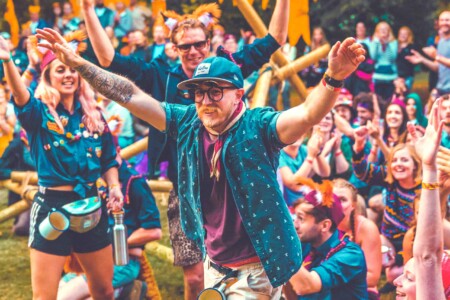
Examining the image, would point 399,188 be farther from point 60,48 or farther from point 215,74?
point 60,48

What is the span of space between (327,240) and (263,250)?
4.28 ft

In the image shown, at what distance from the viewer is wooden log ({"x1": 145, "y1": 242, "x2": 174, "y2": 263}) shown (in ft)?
23.7

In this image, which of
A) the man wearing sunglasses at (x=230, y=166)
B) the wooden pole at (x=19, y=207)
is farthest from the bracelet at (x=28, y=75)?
the man wearing sunglasses at (x=230, y=166)

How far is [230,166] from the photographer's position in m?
3.73

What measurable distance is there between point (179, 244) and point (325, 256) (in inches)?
40.6

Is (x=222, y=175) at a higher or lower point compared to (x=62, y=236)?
higher

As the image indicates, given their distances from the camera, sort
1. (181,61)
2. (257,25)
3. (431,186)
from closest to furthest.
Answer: (431,186) < (181,61) < (257,25)

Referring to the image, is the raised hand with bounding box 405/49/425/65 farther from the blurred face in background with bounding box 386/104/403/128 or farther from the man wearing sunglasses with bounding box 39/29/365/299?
the man wearing sunglasses with bounding box 39/29/365/299

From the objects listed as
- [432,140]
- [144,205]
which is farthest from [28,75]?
[432,140]

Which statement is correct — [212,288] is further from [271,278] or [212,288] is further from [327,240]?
[327,240]

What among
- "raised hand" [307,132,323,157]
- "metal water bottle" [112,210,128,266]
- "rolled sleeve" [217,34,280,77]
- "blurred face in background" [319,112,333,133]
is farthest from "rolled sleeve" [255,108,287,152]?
"blurred face in background" [319,112,333,133]

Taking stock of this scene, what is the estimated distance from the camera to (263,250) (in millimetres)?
3740

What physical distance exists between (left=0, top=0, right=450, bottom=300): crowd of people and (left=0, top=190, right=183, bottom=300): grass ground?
19.3 inches

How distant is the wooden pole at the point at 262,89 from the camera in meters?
7.90
